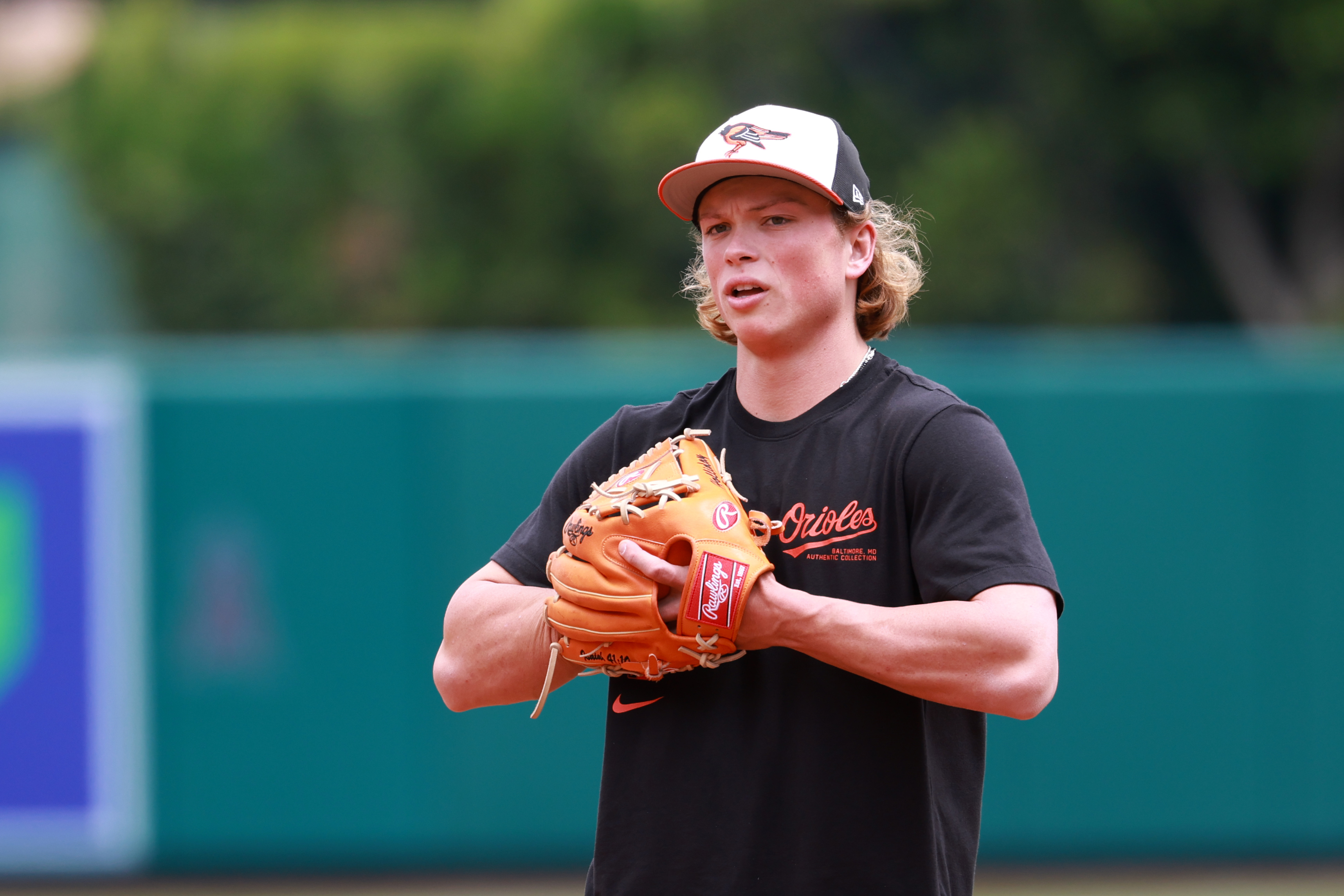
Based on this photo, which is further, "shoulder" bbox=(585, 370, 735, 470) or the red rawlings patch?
"shoulder" bbox=(585, 370, 735, 470)

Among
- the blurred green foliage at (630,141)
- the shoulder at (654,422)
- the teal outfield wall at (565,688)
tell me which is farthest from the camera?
the blurred green foliage at (630,141)

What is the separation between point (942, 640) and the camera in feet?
6.27

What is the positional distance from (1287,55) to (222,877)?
626 inches

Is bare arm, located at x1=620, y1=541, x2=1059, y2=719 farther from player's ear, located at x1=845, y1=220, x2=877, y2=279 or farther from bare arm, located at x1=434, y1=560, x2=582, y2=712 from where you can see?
player's ear, located at x1=845, y1=220, x2=877, y2=279

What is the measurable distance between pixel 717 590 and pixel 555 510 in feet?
1.61

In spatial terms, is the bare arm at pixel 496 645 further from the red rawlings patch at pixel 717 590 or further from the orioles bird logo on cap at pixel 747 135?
the orioles bird logo on cap at pixel 747 135

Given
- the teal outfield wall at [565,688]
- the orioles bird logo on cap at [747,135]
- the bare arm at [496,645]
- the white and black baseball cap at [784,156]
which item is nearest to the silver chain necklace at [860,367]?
the white and black baseball cap at [784,156]

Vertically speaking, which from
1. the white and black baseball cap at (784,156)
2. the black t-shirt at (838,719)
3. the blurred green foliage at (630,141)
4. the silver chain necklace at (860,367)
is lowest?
the black t-shirt at (838,719)

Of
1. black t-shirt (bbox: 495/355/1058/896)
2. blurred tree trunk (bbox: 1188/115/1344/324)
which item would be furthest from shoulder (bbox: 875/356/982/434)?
blurred tree trunk (bbox: 1188/115/1344/324)

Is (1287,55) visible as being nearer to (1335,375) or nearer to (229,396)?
(1335,375)

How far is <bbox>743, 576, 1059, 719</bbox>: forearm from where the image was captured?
6.26 feet

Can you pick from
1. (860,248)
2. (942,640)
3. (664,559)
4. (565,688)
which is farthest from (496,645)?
(565,688)

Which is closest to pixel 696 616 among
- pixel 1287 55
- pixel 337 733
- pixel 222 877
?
pixel 337 733

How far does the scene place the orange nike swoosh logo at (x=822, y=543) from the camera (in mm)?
2053
